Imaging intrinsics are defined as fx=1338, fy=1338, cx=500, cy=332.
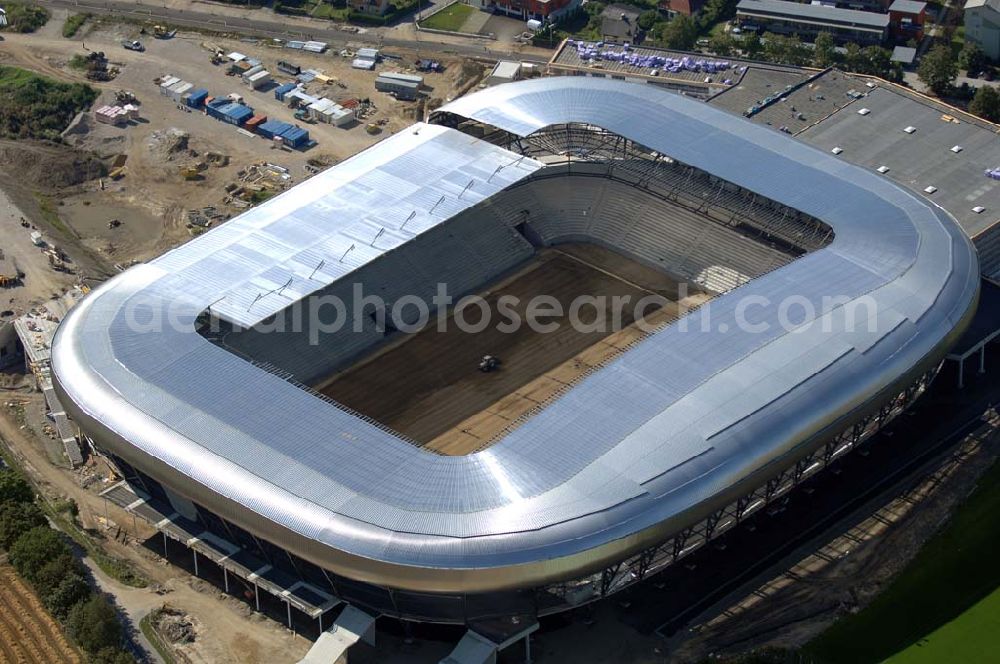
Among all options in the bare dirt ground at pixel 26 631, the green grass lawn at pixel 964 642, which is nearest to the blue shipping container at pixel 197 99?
Answer: the bare dirt ground at pixel 26 631

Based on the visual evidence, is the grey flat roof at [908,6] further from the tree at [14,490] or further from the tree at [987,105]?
the tree at [14,490]

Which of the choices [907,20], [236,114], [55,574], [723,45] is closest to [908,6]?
[907,20]

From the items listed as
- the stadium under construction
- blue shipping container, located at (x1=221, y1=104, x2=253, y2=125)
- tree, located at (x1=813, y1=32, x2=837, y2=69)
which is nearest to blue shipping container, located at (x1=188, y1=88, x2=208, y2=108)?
blue shipping container, located at (x1=221, y1=104, x2=253, y2=125)

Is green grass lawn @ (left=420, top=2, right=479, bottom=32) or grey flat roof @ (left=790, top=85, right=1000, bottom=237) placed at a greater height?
grey flat roof @ (left=790, top=85, right=1000, bottom=237)

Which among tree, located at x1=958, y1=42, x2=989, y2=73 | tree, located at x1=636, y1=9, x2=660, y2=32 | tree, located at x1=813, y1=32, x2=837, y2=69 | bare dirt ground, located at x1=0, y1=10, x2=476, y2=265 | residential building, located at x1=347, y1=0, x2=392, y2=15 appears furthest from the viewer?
residential building, located at x1=347, y1=0, x2=392, y2=15

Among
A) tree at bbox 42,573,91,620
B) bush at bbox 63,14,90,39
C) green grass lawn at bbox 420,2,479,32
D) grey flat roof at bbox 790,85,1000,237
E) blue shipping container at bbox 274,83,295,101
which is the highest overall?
grey flat roof at bbox 790,85,1000,237

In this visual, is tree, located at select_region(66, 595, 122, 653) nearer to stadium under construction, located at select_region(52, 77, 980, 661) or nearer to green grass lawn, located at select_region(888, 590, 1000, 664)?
stadium under construction, located at select_region(52, 77, 980, 661)

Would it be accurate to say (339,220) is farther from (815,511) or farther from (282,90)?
(282,90)

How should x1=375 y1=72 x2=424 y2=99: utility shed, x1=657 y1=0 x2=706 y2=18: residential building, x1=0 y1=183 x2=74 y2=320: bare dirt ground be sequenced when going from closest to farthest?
1. x1=0 y1=183 x2=74 y2=320: bare dirt ground
2. x1=375 y1=72 x2=424 y2=99: utility shed
3. x1=657 y1=0 x2=706 y2=18: residential building
